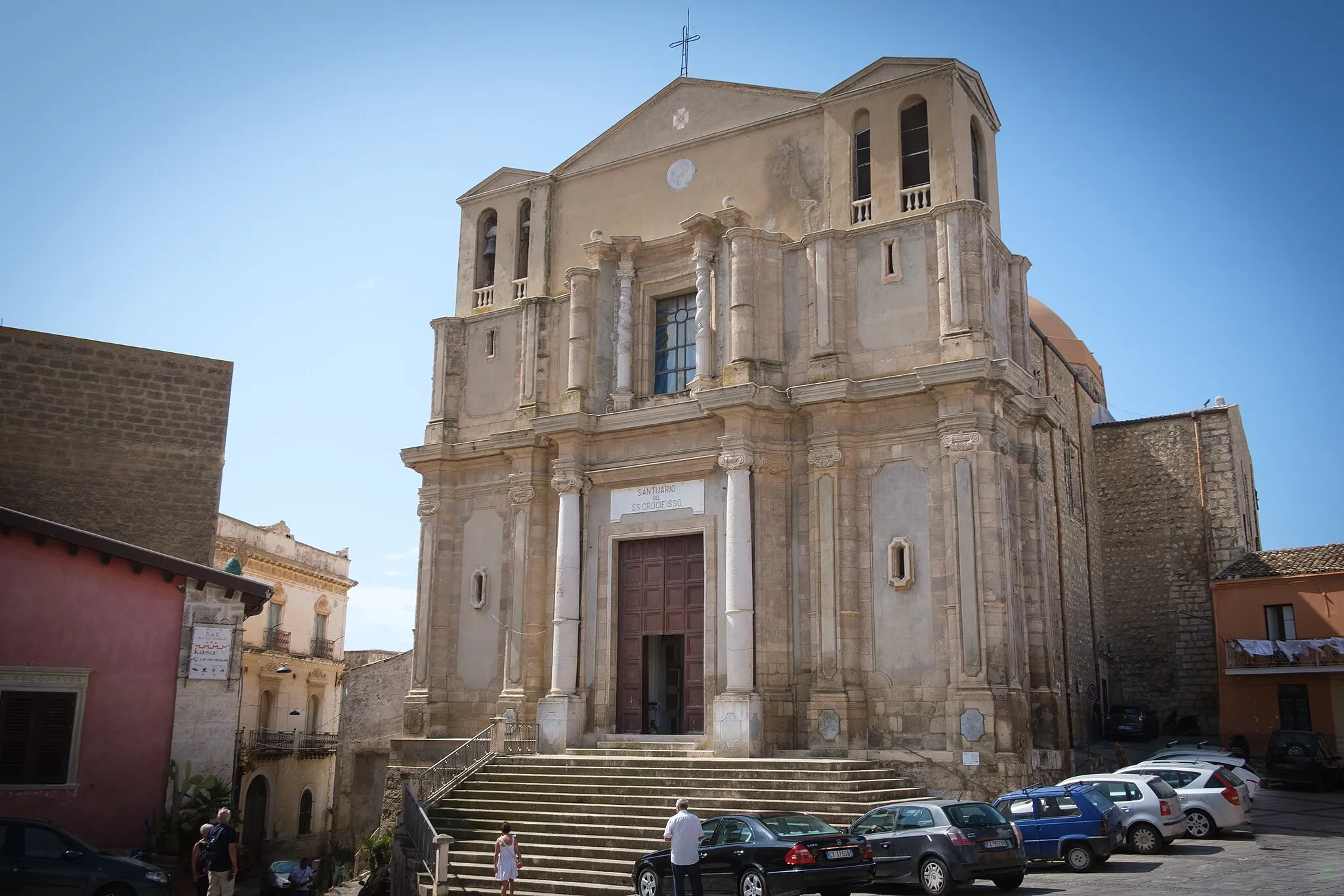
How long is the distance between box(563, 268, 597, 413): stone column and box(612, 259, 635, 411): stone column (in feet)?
1.81

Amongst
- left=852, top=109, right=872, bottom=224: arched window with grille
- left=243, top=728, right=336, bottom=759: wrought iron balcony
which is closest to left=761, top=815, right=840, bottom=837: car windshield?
left=852, top=109, right=872, bottom=224: arched window with grille

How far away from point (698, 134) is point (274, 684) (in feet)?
77.7

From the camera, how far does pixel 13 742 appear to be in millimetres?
17531

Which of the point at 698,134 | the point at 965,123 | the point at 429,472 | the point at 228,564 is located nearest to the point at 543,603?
the point at 429,472

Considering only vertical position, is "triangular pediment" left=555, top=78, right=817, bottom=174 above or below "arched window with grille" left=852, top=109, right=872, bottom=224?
above

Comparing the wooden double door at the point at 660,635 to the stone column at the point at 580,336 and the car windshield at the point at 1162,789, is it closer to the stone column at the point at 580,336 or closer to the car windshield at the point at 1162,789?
the stone column at the point at 580,336

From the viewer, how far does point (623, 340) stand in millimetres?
23938

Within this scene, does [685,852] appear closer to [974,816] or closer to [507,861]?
[974,816]

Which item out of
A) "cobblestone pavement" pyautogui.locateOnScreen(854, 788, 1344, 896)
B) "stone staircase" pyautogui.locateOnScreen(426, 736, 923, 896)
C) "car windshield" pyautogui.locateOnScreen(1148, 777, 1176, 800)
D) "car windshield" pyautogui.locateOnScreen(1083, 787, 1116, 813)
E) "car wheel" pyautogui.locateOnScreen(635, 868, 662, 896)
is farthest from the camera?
"stone staircase" pyautogui.locateOnScreen(426, 736, 923, 896)

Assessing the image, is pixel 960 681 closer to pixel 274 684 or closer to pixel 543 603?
pixel 543 603

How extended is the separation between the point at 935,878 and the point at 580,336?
13459 millimetres

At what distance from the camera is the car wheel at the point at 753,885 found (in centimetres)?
1324

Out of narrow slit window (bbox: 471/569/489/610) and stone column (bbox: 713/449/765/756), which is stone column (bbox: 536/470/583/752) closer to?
narrow slit window (bbox: 471/569/489/610)

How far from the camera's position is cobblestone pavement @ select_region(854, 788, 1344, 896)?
1280cm
